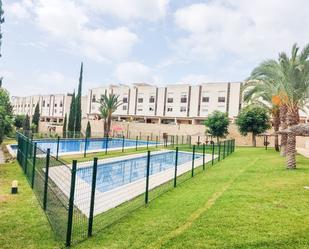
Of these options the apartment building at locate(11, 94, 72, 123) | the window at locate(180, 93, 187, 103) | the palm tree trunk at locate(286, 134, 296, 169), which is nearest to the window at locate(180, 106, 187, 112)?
the window at locate(180, 93, 187, 103)

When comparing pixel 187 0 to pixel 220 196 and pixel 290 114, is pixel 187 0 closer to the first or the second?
pixel 290 114

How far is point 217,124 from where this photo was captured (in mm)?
39562

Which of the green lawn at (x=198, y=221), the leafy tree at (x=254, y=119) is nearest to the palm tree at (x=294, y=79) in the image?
the green lawn at (x=198, y=221)

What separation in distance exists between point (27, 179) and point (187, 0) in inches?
500

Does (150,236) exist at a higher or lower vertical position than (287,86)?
lower

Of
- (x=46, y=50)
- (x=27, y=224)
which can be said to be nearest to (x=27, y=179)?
(x=27, y=224)

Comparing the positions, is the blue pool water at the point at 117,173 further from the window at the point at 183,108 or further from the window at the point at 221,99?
the window at the point at 183,108

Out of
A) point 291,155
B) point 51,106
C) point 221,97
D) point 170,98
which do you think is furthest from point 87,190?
point 51,106

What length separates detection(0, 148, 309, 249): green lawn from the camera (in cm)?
571

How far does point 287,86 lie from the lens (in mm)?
16781

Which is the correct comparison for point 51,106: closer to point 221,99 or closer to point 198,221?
point 221,99

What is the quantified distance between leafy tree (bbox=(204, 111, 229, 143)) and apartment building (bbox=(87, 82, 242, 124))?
13.0 m

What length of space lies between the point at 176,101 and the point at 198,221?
55.5 m

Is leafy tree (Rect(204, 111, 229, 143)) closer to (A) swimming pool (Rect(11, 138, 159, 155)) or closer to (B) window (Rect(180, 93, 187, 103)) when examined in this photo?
(A) swimming pool (Rect(11, 138, 159, 155))
